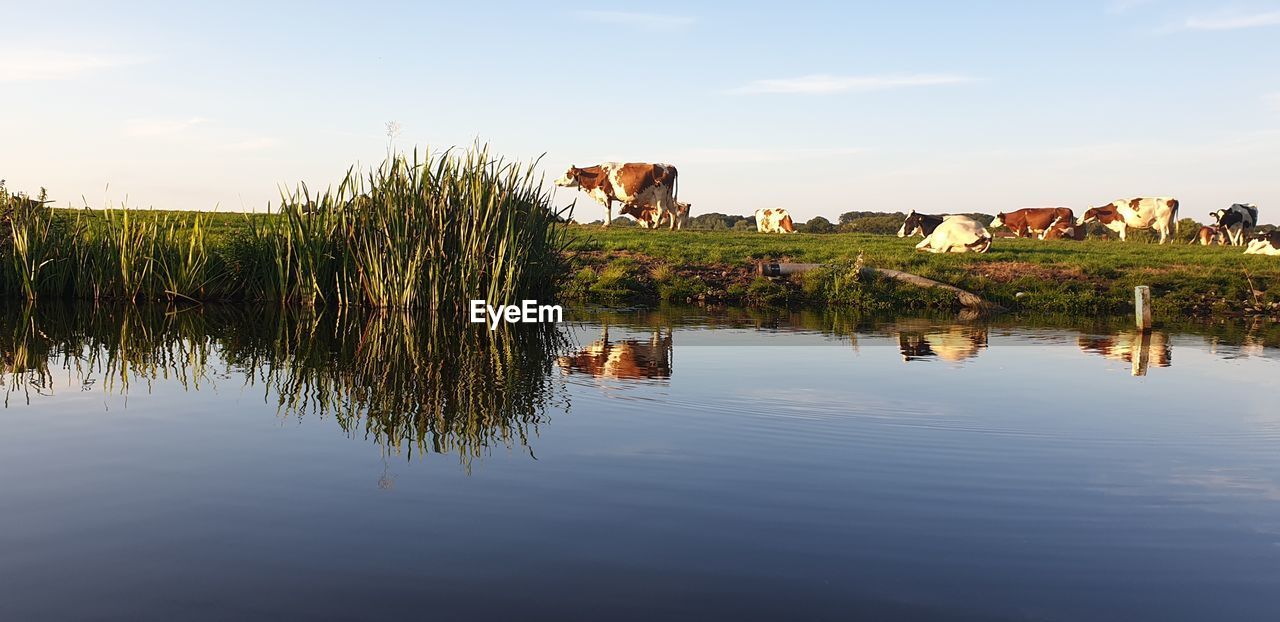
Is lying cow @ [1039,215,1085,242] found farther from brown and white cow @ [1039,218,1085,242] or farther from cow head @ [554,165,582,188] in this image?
cow head @ [554,165,582,188]

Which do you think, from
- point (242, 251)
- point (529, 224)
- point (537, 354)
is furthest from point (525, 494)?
point (242, 251)

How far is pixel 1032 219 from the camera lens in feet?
124

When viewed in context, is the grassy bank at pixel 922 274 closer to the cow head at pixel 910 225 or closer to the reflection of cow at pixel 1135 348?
the reflection of cow at pixel 1135 348

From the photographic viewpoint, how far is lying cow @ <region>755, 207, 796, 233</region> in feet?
142

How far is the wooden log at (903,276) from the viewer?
21703 millimetres

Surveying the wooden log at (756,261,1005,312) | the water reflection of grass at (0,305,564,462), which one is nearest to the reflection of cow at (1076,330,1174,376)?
the wooden log at (756,261,1005,312)

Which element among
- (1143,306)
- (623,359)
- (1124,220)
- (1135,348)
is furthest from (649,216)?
(623,359)

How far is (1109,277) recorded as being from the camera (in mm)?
23469

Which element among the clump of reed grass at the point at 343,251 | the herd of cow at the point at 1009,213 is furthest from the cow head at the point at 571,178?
the clump of reed grass at the point at 343,251

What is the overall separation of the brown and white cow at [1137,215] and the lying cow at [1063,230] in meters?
0.26

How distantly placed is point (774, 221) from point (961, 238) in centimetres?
1749
